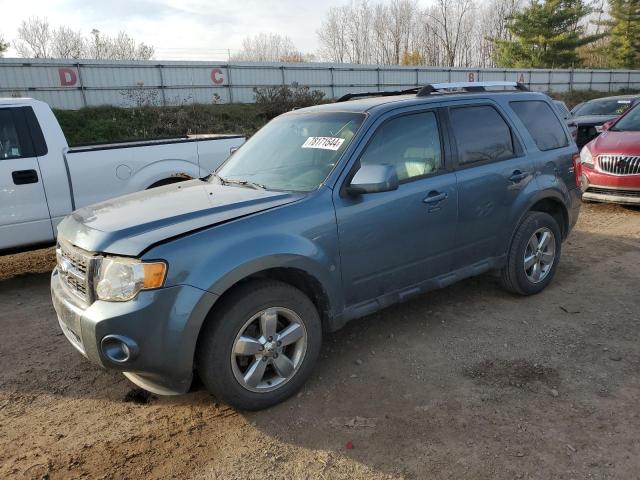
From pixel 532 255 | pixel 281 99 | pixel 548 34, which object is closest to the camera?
pixel 532 255

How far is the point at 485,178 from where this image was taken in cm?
409

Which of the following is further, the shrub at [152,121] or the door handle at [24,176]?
the shrub at [152,121]

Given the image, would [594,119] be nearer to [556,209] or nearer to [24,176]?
[556,209]

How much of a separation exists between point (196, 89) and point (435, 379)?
74.4 feet

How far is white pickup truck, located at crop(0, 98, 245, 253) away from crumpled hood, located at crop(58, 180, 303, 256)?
2.20 metres

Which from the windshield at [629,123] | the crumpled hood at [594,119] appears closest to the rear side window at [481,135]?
the windshield at [629,123]

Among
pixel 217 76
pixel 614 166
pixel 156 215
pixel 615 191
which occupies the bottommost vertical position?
pixel 615 191

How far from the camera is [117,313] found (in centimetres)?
265

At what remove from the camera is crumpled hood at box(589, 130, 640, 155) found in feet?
25.1

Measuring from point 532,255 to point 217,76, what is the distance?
22305 mm

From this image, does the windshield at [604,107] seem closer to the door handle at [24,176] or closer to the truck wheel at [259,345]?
the truck wheel at [259,345]

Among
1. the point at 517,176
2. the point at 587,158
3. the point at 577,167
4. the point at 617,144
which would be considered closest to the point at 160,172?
the point at 517,176

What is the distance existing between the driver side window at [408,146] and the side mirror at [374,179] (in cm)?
24

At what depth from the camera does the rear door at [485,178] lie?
4012mm
